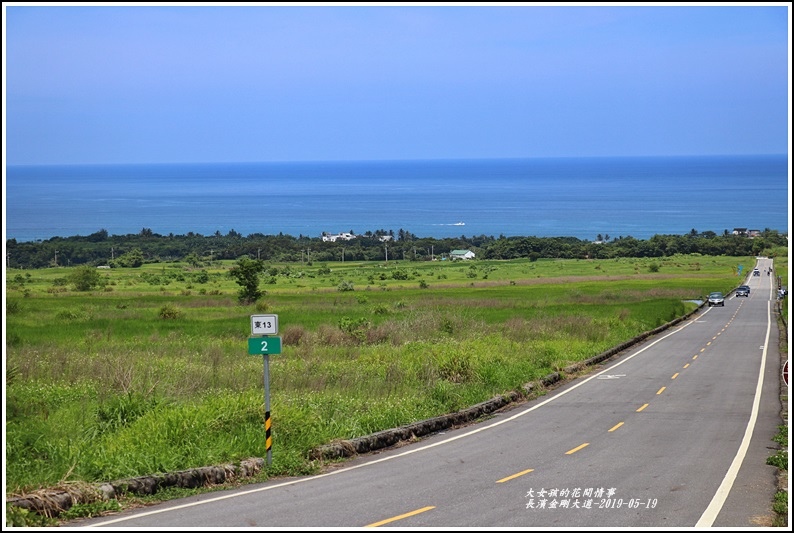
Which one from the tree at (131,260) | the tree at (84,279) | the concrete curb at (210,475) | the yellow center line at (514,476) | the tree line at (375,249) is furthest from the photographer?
the tree line at (375,249)

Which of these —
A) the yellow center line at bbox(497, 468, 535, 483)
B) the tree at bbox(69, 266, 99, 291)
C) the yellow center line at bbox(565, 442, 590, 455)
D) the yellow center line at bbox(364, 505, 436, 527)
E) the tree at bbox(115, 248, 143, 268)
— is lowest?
the yellow center line at bbox(565, 442, 590, 455)

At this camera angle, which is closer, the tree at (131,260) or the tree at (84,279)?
the tree at (84,279)

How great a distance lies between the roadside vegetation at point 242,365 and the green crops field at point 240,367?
57mm

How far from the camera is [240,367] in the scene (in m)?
25.7

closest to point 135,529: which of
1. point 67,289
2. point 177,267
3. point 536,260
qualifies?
point 67,289

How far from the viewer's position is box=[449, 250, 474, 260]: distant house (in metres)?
148

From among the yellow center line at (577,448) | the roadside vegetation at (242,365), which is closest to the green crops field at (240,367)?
the roadside vegetation at (242,365)

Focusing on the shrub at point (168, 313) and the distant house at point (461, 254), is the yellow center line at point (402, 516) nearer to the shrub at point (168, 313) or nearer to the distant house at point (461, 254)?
the shrub at point (168, 313)

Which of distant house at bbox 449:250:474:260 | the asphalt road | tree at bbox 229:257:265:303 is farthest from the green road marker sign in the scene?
distant house at bbox 449:250:474:260

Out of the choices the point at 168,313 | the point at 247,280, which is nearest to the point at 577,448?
the point at 168,313

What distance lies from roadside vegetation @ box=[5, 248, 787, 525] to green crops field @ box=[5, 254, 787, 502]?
0.19 ft

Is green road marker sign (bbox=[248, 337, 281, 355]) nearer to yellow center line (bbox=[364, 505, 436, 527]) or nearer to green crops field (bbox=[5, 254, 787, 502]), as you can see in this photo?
green crops field (bbox=[5, 254, 787, 502])

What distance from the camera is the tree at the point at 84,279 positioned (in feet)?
262

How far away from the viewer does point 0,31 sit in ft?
31.7
